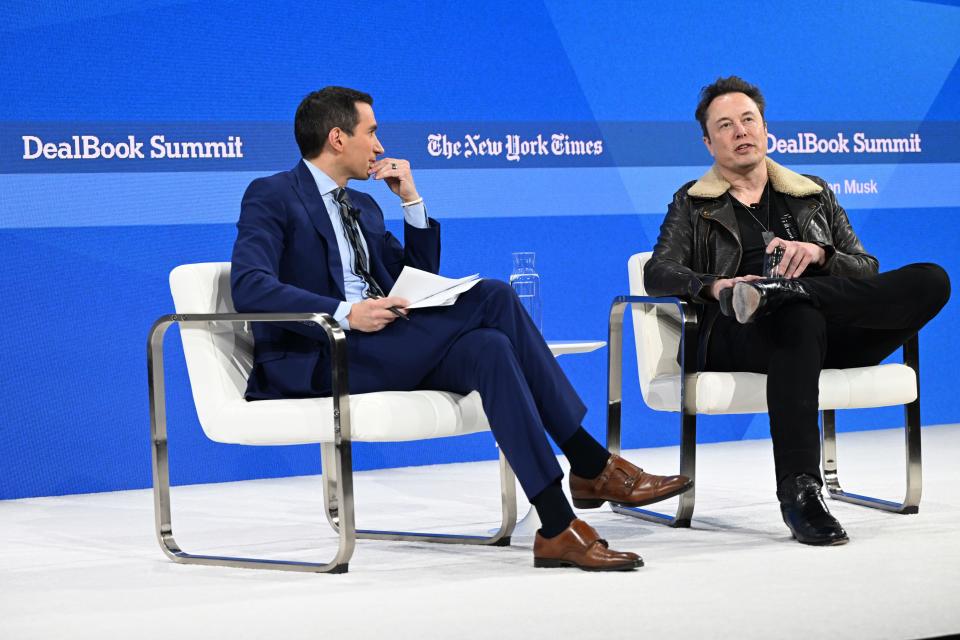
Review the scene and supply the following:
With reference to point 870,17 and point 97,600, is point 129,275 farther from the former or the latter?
point 870,17

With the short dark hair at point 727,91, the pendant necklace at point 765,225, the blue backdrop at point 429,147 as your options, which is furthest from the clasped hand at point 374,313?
the blue backdrop at point 429,147

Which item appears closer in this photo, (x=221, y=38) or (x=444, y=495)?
(x=444, y=495)

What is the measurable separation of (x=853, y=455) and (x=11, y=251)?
306 centimetres

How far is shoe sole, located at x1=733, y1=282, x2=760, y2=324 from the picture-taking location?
10.4 ft

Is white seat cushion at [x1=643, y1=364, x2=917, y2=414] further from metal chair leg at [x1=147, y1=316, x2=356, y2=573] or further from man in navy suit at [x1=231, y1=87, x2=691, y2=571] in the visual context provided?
metal chair leg at [x1=147, y1=316, x2=356, y2=573]

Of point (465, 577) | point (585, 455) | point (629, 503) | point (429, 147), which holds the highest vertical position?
point (429, 147)

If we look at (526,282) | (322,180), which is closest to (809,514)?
(526,282)

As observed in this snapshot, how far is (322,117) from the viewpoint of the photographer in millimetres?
3387

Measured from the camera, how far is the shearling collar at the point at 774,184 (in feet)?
12.0

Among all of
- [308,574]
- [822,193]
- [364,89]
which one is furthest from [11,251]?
[822,193]

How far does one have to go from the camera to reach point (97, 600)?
2.68 meters

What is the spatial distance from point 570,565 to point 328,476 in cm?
93

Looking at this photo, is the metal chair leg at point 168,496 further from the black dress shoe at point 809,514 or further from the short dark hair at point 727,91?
the short dark hair at point 727,91

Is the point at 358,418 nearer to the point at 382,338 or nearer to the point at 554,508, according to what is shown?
the point at 382,338
